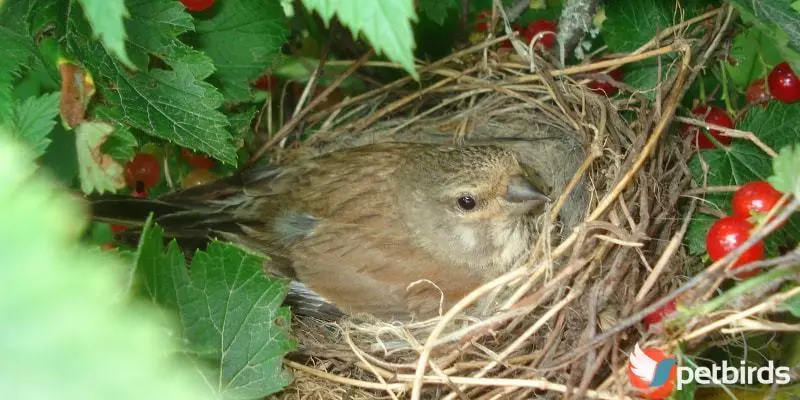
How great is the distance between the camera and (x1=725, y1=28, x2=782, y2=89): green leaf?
2.60m

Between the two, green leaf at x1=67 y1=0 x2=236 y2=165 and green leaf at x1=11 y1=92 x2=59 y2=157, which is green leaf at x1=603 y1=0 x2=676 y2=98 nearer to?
green leaf at x1=67 y1=0 x2=236 y2=165

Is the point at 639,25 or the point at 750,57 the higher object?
the point at 639,25

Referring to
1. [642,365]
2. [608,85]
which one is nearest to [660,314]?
[642,365]

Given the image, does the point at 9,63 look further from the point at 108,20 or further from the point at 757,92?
the point at 757,92

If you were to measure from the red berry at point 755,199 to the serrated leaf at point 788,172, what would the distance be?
0.26 meters

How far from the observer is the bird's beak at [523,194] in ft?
9.44

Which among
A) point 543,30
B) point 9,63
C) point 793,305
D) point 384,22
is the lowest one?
point 793,305

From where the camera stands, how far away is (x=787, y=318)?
7.41 ft

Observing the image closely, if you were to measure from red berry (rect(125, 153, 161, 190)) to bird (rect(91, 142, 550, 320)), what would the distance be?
9 centimetres

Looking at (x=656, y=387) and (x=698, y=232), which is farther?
(x=698, y=232)

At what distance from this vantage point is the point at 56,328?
34.3 inches

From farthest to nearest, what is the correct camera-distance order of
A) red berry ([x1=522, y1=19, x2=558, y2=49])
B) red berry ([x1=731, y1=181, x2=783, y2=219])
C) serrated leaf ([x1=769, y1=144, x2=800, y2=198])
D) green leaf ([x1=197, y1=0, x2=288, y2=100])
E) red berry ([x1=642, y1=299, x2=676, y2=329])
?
red berry ([x1=522, y1=19, x2=558, y2=49])
green leaf ([x1=197, y1=0, x2=288, y2=100])
red berry ([x1=642, y1=299, x2=676, y2=329])
red berry ([x1=731, y1=181, x2=783, y2=219])
serrated leaf ([x1=769, y1=144, x2=800, y2=198])

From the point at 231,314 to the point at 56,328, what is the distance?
3.98 feet

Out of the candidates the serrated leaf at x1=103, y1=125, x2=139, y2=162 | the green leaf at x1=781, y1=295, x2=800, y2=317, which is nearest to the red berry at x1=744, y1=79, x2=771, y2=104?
the green leaf at x1=781, y1=295, x2=800, y2=317
